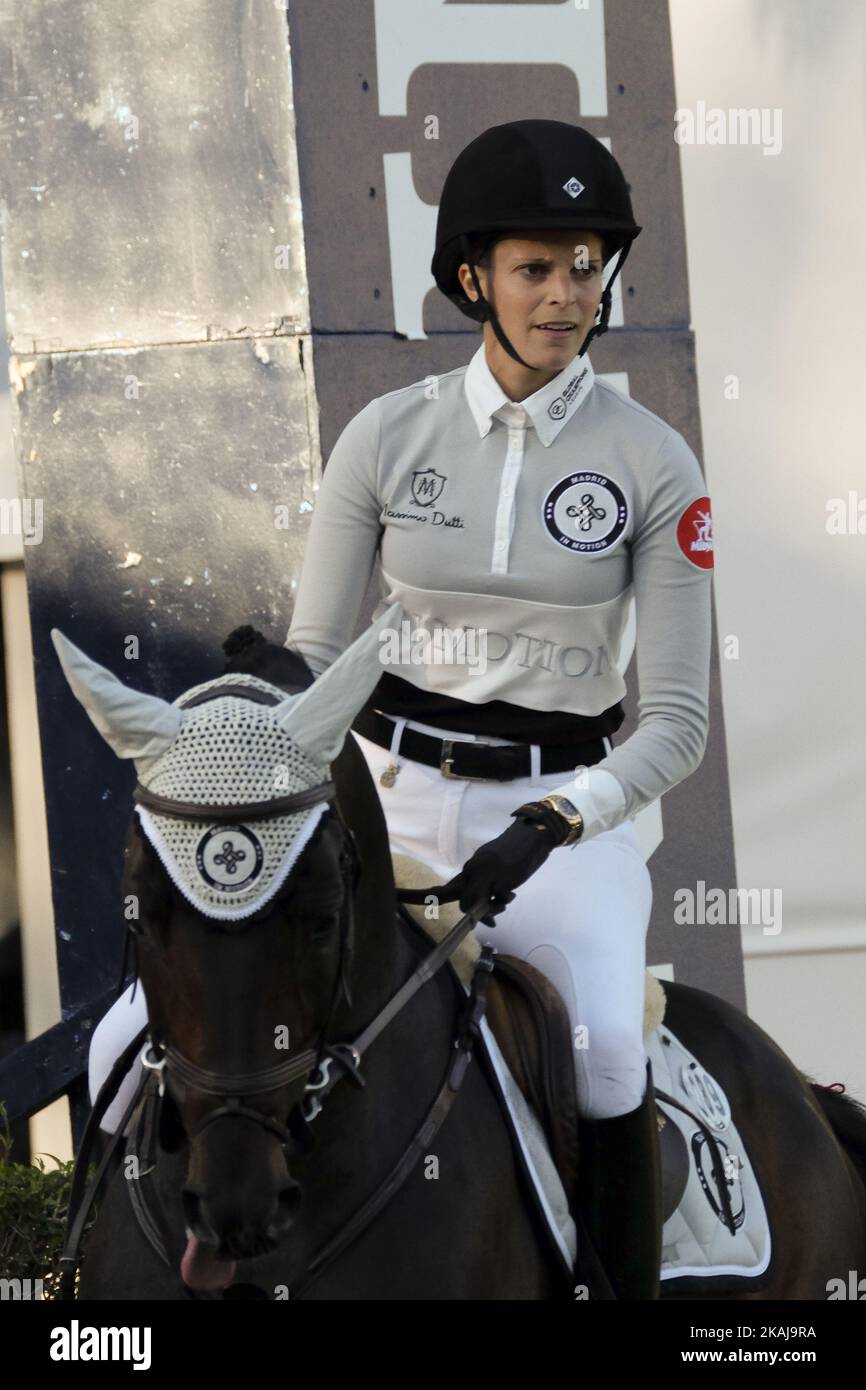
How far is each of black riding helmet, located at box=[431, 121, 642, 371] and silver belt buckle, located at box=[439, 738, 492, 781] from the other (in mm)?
694

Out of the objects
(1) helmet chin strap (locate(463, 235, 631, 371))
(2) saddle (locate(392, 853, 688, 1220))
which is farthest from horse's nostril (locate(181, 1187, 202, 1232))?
(1) helmet chin strap (locate(463, 235, 631, 371))

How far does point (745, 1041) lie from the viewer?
378 centimetres

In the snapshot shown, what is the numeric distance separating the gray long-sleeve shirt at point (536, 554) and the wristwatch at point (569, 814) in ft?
0.70

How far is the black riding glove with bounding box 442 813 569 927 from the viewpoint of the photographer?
107 inches

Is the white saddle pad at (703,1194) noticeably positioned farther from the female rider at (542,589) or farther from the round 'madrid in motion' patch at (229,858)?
the round 'madrid in motion' patch at (229,858)

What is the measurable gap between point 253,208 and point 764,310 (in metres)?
1.84

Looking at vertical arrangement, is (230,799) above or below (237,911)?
above

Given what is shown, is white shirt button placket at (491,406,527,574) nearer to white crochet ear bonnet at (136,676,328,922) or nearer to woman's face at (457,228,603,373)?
woman's face at (457,228,603,373)

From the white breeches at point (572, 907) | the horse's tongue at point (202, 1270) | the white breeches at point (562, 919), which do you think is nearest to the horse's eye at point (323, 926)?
the horse's tongue at point (202, 1270)

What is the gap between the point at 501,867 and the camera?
2711 mm

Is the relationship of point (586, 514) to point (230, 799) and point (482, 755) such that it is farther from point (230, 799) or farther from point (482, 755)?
point (230, 799)

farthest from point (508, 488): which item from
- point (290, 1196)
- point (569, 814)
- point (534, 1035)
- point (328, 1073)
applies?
point (290, 1196)

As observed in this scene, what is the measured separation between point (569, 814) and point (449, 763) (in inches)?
15.2
